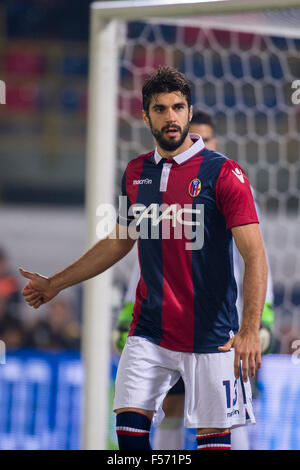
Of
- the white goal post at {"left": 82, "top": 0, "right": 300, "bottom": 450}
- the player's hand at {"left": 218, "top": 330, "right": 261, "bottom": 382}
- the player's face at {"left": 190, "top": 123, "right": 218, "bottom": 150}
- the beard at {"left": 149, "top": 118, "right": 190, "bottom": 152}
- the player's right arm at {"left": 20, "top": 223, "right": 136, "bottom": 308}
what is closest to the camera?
the player's hand at {"left": 218, "top": 330, "right": 261, "bottom": 382}

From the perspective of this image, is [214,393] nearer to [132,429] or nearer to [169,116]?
[132,429]

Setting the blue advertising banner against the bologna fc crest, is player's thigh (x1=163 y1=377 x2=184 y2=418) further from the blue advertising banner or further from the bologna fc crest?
the blue advertising banner

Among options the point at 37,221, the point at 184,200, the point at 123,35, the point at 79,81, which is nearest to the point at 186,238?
the point at 184,200

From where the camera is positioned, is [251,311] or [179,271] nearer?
[251,311]

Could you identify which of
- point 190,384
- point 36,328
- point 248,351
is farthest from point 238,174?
point 36,328

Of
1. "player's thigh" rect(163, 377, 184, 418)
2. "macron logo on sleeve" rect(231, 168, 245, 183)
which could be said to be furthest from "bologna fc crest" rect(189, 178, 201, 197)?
"player's thigh" rect(163, 377, 184, 418)

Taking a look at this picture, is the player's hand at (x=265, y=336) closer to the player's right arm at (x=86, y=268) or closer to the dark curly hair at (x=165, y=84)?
the player's right arm at (x=86, y=268)

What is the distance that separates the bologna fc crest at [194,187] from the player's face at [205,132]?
Result: 74 cm

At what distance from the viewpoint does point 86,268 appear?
7.66 feet

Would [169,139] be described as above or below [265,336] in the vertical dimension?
above

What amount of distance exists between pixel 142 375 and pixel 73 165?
29.2ft

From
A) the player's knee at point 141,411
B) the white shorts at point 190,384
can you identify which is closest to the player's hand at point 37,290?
the white shorts at point 190,384

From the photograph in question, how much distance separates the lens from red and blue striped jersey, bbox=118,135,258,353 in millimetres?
2135

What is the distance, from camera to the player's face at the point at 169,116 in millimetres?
2072
